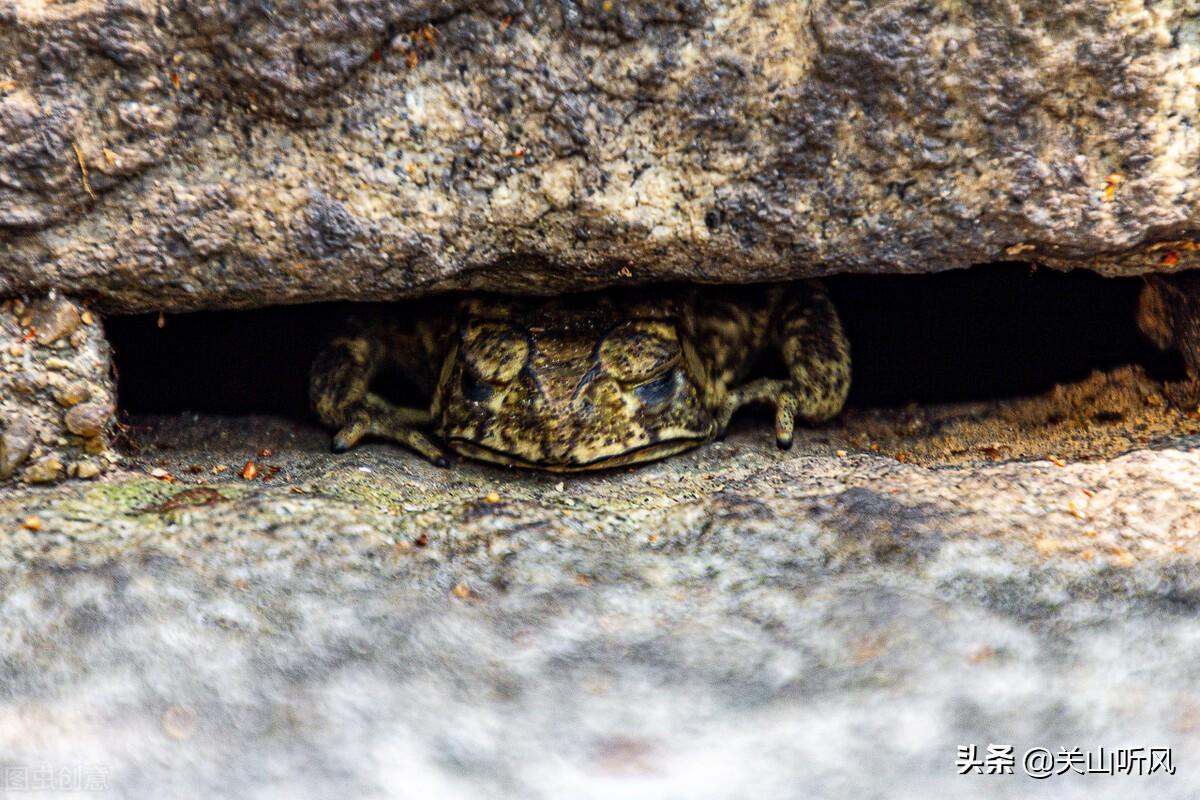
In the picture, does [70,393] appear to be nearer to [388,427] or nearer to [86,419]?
[86,419]

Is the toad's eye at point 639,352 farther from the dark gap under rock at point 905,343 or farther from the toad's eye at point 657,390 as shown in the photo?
the dark gap under rock at point 905,343

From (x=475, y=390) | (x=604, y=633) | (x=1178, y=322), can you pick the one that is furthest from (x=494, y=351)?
(x=1178, y=322)

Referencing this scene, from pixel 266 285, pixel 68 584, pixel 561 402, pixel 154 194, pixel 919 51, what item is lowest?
pixel 68 584

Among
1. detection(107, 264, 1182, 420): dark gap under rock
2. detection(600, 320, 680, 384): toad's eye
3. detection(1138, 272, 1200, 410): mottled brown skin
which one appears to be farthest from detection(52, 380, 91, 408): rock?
detection(1138, 272, 1200, 410): mottled brown skin

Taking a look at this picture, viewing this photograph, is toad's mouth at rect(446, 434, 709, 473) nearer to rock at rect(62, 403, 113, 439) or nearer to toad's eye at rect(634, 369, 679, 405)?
toad's eye at rect(634, 369, 679, 405)

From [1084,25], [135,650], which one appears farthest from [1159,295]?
[135,650]

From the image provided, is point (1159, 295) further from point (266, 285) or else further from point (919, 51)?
point (266, 285)

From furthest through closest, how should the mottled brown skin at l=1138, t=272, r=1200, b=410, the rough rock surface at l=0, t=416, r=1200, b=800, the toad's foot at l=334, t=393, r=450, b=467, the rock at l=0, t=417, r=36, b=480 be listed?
the toad's foot at l=334, t=393, r=450, b=467
the mottled brown skin at l=1138, t=272, r=1200, b=410
the rock at l=0, t=417, r=36, b=480
the rough rock surface at l=0, t=416, r=1200, b=800
